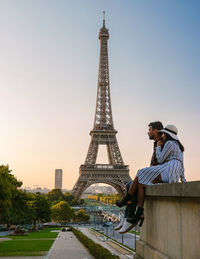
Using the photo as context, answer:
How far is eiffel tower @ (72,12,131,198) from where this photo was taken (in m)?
70.4

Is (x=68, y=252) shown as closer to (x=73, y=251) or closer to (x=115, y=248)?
(x=73, y=251)

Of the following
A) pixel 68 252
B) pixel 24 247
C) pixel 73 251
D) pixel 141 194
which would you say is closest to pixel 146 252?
pixel 141 194

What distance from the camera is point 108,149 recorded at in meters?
75.4

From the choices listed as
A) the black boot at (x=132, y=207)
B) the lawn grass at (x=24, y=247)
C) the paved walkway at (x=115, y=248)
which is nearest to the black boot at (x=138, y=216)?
the black boot at (x=132, y=207)

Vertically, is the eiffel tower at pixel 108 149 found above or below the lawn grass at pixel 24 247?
above

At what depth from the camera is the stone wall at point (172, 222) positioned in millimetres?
3836

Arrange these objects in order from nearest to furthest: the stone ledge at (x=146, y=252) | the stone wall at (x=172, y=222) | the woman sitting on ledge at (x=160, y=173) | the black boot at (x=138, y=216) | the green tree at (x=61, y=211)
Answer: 1. the stone wall at (x=172, y=222)
2. the stone ledge at (x=146, y=252)
3. the black boot at (x=138, y=216)
4. the woman sitting on ledge at (x=160, y=173)
5. the green tree at (x=61, y=211)

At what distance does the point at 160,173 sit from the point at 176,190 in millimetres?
1361

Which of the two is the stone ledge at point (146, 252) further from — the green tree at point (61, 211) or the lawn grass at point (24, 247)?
the green tree at point (61, 211)

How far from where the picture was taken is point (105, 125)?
2928 inches

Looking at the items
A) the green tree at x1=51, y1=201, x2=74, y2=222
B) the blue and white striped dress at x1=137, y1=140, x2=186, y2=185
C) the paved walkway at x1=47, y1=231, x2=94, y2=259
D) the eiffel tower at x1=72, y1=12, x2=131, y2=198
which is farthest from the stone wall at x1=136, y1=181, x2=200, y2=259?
the green tree at x1=51, y1=201, x2=74, y2=222

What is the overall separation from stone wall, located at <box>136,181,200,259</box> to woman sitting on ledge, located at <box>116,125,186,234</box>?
189mm

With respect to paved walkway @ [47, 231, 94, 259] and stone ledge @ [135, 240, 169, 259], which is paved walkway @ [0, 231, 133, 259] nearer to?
paved walkway @ [47, 231, 94, 259]

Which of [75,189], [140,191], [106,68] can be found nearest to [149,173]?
[140,191]
